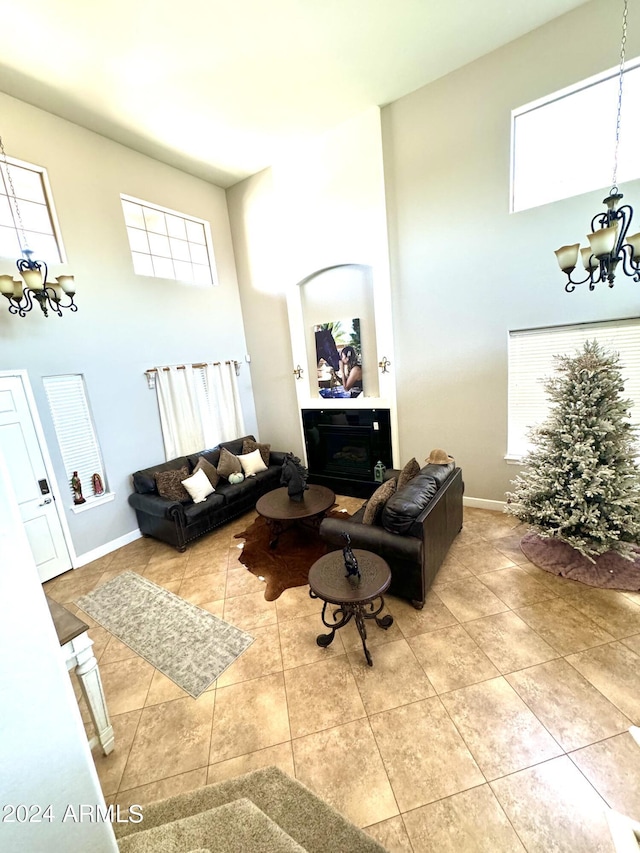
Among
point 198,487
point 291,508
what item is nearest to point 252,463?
point 198,487

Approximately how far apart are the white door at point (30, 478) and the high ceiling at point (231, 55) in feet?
8.62

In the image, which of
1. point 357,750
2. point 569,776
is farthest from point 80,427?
point 569,776

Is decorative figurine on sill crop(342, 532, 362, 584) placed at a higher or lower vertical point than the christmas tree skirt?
higher

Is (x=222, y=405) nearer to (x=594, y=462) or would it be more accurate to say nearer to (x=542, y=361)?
(x=542, y=361)

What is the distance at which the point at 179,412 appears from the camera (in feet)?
15.8

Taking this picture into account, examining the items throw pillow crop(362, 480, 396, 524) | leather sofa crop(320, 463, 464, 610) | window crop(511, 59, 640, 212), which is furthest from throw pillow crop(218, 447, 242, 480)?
window crop(511, 59, 640, 212)

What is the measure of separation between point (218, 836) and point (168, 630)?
1.83 metres

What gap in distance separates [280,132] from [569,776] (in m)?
6.30

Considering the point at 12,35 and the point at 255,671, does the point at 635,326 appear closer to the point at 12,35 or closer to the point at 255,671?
the point at 255,671

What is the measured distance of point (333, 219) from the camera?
180 inches

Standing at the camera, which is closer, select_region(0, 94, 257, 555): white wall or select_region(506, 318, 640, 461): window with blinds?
select_region(506, 318, 640, 461): window with blinds

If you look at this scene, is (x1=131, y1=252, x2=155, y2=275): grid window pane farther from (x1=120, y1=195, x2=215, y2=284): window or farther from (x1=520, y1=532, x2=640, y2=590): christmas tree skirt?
(x1=520, y1=532, x2=640, y2=590): christmas tree skirt

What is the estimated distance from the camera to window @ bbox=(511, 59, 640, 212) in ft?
10.00

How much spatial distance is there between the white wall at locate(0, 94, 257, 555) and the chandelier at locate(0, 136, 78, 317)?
0.12 meters
